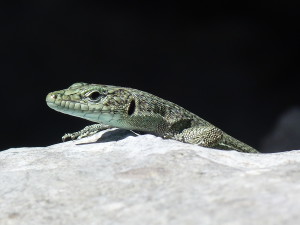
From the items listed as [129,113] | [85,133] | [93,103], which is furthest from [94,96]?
[85,133]

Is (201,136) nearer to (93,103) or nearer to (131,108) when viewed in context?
(131,108)

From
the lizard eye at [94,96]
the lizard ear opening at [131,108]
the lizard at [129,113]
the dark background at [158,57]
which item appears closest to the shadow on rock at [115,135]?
the lizard at [129,113]

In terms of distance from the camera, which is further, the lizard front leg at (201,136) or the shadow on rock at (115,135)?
the lizard front leg at (201,136)

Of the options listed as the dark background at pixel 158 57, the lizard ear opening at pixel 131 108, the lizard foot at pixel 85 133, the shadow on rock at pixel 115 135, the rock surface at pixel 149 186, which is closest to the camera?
the rock surface at pixel 149 186

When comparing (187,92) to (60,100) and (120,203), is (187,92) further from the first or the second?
(120,203)

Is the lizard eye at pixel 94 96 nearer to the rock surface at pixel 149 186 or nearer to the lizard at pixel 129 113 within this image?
the lizard at pixel 129 113

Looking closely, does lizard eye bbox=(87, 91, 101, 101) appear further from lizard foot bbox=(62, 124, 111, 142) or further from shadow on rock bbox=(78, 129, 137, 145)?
lizard foot bbox=(62, 124, 111, 142)

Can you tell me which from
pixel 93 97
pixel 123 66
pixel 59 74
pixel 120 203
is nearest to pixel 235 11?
pixel 123 66

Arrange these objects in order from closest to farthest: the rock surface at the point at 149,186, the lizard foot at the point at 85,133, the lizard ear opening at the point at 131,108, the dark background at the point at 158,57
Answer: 1. the rock surface at the point at 149,186
2. the lizard ear opening at the point at 131,108
3. the lizard foot at the point at 85,133
4. the dark background at the point at 158,57
